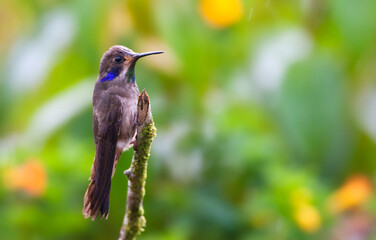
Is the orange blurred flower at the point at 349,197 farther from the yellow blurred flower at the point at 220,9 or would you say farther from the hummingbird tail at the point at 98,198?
the hummingbird tail at the point at 98,198

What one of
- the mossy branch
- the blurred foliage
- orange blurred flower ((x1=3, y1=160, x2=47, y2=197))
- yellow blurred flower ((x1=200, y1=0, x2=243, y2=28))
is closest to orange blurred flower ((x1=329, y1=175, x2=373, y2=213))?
the blurred foliage

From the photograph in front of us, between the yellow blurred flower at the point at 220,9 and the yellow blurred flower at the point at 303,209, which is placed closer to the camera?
the yellow blurred flower at the point at 220,9

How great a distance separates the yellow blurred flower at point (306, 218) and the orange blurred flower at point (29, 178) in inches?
38.0

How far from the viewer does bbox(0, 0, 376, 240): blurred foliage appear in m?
2.66

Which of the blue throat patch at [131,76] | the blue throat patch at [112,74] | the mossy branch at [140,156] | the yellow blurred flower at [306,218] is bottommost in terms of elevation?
the mossy branch at [140,156]

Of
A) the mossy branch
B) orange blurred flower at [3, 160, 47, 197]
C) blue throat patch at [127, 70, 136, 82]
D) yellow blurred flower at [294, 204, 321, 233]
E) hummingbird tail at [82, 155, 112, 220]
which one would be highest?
yellow blurred flower at [294, 204, 321, 233]

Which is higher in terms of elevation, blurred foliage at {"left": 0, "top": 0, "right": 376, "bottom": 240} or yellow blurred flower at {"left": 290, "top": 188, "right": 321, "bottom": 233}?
blurred foliage at {"left": 0, "top": 0, "right": 376, "bottom": 240}

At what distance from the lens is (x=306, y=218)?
2.56 metres

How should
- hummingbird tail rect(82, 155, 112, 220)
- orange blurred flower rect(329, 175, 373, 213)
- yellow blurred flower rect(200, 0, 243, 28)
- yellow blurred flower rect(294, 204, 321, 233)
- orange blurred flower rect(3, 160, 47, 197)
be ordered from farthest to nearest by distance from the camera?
orange blurred flower rect(329, 175, 373, 213), yellow blurred flower rect(294, 204, 321, 233), orange blurred flower rect(3, 160, 47, 197), yellow blurred flower rect(200, 0, 243, 28), hummingbird tail rect(82, 155, 112, 220)

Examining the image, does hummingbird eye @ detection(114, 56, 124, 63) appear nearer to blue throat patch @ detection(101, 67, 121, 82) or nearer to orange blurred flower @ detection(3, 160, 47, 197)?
blue throat patch @ detection(101, 67, 121, 82)

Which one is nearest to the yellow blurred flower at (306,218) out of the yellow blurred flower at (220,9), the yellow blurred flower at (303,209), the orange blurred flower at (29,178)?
the yellow blurred flower at (303,209)

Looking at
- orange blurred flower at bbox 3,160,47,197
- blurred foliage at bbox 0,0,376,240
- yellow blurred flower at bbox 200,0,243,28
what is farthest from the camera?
blurred foliage at bbox 0,0,376,240

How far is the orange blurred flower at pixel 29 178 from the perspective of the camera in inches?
96.2

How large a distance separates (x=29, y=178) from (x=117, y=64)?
182 cm
